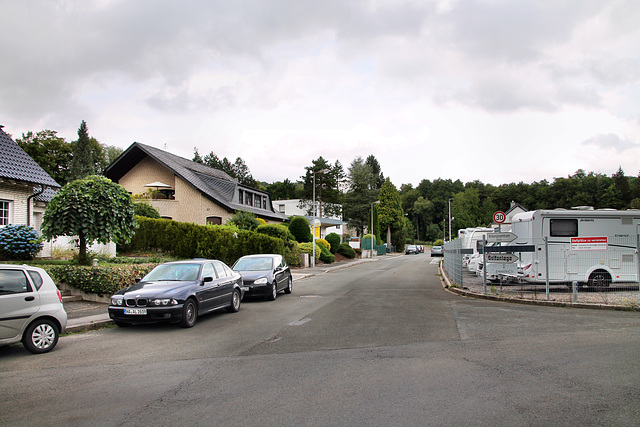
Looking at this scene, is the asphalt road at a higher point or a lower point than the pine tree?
lower

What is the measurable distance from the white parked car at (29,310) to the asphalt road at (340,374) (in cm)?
29

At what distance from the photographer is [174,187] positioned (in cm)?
3525

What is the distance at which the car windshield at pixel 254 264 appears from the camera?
16250 millimetres

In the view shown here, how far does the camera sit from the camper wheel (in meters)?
15.0

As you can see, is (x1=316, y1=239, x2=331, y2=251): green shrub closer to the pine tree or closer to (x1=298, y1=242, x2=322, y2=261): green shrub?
(x1=298, y1=242, x2=322, y2=261): green shrub

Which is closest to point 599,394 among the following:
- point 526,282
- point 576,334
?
point 576,334

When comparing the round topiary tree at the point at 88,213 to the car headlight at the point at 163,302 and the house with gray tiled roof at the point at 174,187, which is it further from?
the house with gray tiled roof at the point at 174,187

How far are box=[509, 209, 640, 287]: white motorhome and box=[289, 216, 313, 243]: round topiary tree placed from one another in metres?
23.9

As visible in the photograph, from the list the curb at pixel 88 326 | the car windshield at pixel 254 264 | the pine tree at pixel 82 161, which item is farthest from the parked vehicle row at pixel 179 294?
the pine tree at pixel 82 161

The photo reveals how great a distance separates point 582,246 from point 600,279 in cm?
132

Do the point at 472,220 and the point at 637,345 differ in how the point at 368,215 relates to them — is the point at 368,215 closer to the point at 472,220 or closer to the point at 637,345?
the point at 472,220

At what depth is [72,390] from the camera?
575 cm

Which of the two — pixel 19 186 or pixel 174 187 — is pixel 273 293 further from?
pixel 174 187

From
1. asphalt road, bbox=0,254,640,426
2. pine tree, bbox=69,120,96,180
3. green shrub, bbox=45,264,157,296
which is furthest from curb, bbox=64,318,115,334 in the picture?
pine tree, bbox=69,120,96,180
